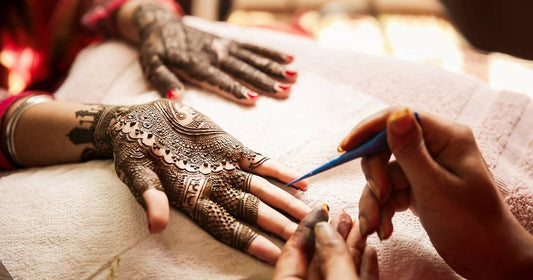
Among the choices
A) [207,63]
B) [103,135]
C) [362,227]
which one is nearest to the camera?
[362,227]

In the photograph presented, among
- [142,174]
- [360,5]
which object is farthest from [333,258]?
[360,5]

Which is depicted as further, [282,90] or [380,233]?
[282,90]

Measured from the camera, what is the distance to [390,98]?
35.4 inches

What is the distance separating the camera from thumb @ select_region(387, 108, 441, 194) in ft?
1.64

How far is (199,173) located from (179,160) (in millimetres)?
42

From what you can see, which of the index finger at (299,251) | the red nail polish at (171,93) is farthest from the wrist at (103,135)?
the index finger at (299,251)

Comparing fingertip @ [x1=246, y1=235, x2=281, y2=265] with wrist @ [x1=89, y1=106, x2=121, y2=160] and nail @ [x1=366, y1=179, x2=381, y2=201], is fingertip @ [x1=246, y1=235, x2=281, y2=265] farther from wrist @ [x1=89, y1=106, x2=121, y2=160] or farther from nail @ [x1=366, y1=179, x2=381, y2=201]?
wrist @ [x1=89, y1=106, x2=121, y2=160]

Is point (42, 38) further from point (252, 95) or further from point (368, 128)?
point (368, 128)

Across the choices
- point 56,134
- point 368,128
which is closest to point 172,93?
point 56,134

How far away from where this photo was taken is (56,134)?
800mm

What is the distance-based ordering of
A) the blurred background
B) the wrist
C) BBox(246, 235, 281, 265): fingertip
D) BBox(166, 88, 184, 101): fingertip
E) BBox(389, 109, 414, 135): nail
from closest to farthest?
BBox(389, 109, 414, 135): nail, BBox(246, 235, 281, 265): fingertip, the wrist, BBox(166, 88, 184, 101): fingertip, the blurred background

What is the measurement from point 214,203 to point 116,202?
6.4 inches

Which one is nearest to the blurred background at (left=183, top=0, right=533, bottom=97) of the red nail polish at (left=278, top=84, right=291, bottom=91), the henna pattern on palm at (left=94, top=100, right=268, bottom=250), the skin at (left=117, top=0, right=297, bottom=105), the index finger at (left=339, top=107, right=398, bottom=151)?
the skin at (left=117, top=0, right=297, bottom=105)

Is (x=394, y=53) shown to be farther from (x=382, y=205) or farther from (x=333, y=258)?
(x=333, y=258)
